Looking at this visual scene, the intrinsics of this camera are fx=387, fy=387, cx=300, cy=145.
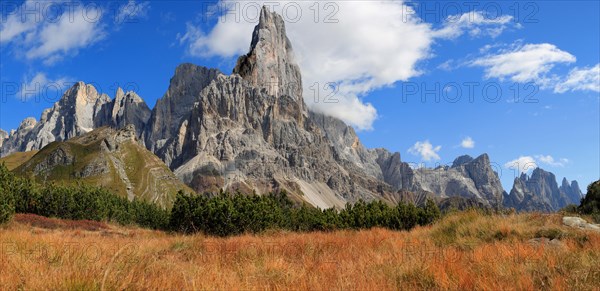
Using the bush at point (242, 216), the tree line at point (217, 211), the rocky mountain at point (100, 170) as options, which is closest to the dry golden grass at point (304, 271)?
the bush at point (242, 216)

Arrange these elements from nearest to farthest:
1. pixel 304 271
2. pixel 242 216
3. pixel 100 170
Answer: pixel 304 271 → pixel 242 216 → pixel 100 170

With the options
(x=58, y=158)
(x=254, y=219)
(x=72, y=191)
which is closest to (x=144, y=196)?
(x=58, y=158)

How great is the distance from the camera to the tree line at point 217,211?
31953mm

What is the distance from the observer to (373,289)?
15.6 ft

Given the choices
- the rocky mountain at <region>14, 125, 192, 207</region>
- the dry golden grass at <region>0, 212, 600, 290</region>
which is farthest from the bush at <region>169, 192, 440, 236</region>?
the rocky mountain at <region>14, 125, 192, 207</region>

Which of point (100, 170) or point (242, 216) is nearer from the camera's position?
point (242, 216)

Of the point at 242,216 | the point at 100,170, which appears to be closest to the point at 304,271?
the point at 242,216

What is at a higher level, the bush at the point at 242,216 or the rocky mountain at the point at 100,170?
the rocky mountain at the point at 100,170

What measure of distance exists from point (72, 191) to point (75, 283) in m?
72.5

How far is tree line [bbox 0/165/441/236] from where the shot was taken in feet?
105

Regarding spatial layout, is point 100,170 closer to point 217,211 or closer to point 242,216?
point 217,211

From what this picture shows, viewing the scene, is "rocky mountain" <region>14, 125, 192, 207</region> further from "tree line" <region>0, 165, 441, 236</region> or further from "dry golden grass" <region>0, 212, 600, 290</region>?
"dry golden grass" <region>0, 212, 600, 290</region>

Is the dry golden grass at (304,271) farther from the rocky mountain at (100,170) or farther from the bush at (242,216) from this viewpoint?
the rocky mountain at (100,170)

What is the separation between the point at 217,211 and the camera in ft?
106
